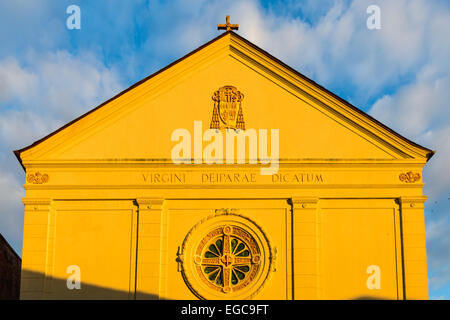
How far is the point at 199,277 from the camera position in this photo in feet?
81.0

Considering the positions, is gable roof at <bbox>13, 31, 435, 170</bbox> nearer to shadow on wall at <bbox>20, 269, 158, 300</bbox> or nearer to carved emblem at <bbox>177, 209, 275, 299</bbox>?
shadow on wall at <bbox>20, 269, 158, 300</bbox>

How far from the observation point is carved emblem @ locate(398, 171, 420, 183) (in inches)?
997

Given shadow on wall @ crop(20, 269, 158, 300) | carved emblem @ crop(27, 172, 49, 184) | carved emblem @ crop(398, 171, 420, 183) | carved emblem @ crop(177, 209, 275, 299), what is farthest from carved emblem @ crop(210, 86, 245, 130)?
shadow on wall @ crop(20, 269, 158, 300)

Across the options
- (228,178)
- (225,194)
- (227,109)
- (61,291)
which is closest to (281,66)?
(227,109)

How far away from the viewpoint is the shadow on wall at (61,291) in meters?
24.4

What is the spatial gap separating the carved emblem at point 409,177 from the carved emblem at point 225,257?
18.0 feet

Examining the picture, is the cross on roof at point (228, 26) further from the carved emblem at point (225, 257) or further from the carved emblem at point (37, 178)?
the carved emblem at point (37, 178)

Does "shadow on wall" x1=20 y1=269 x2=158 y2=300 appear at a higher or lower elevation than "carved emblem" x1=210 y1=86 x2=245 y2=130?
lower

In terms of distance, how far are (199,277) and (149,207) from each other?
3116mm

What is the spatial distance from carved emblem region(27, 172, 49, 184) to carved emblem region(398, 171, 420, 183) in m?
13.0

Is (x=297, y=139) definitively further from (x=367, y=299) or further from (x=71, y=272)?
(x=71, y=272)

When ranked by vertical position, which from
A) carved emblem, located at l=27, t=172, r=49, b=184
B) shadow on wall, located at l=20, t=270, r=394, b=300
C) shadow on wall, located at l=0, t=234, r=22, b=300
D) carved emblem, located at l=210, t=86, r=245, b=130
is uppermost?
carved emblem, located at l=210, t=86, r=245, b=130
